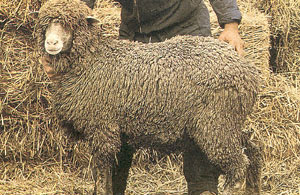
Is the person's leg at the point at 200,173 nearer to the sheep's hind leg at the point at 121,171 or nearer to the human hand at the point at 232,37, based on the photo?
the sheep's hind leg at the point at 121,171

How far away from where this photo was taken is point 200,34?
334 cm

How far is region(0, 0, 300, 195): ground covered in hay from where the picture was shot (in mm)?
4238

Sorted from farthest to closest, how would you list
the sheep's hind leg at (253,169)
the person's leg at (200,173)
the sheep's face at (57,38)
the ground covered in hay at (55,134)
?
1. the ground covered in hay at (55,134)
2. the sheep's hind leg at (253,169)
3. the person's leg at (200,173)
4. the sheep's face at (57,38)

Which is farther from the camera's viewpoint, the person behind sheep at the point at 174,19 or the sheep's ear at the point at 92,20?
the person behind sheep at the point at 174,19

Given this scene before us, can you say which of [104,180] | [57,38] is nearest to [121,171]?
[104,180]

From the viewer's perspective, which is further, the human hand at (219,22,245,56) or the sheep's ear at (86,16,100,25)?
the human hand at (219,22,245,56)

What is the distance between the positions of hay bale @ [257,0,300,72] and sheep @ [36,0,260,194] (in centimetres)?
250

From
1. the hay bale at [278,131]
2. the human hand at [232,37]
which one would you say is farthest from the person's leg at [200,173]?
the hay bale at [278,131]

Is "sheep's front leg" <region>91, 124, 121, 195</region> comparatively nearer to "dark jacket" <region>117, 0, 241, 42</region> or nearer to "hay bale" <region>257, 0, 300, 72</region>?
"dark jacket" <region>117, 0, 241, 42</region>

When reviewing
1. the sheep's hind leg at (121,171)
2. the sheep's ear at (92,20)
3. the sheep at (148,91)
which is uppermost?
the sheep's ear at (92,20)

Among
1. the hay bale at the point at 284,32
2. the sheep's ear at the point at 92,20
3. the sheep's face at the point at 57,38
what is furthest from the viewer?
the hay bale at the point at 284,32

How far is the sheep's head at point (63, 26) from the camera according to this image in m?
2.87

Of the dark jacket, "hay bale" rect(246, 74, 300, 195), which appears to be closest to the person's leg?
the dark jacket

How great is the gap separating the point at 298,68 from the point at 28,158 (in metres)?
2.86
